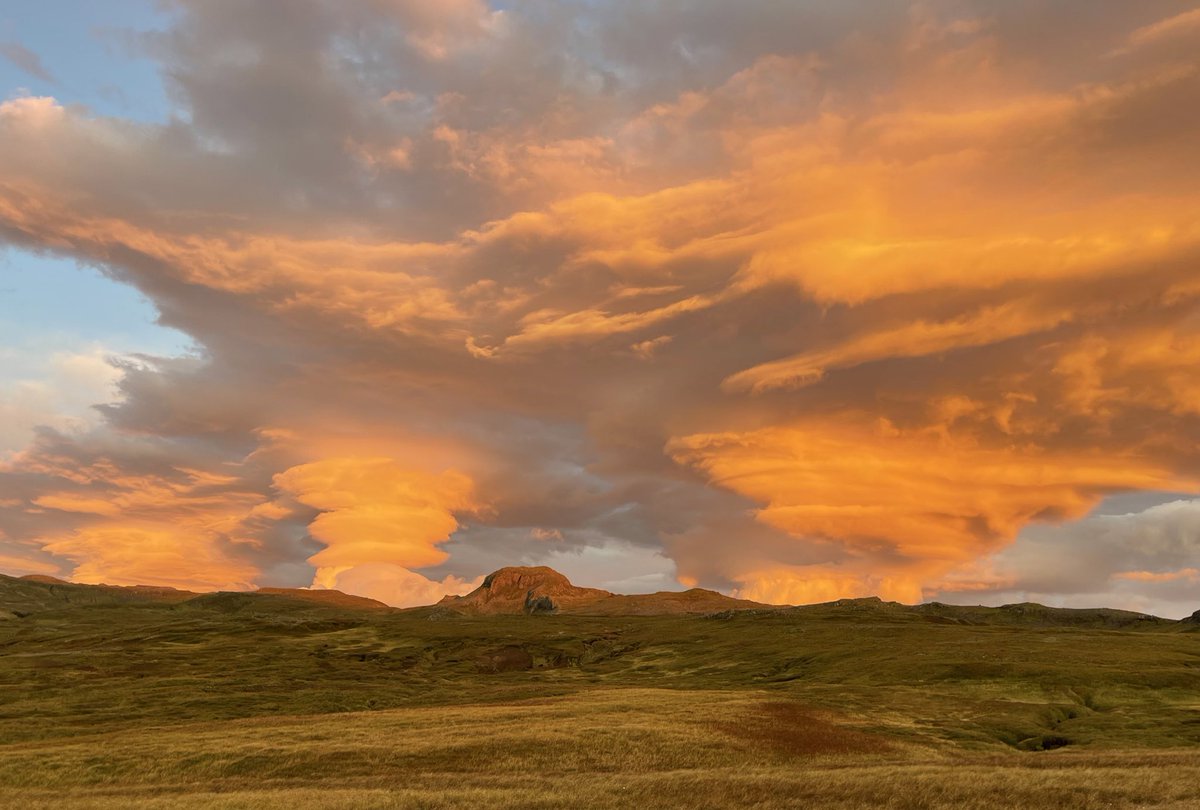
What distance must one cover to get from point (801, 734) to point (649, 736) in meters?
13.9

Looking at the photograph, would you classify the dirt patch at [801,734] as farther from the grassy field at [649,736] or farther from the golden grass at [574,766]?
the grassy field at [649,736]

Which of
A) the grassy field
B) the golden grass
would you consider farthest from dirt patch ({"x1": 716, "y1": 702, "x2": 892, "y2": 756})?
the grassy field

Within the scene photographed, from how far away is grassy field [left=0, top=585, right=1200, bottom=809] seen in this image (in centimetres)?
4659

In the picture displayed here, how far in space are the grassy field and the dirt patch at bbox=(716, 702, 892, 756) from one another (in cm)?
39

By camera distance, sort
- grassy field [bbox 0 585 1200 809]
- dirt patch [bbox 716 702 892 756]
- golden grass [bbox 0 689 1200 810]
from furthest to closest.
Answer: dirt patch [bbox 716 702 892 756] < grassy field [bbox 0 585 1200 809] < golden grass [bbox 0 689 1200 810]

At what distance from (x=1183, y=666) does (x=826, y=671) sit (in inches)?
2019

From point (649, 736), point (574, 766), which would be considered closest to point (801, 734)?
point (649, 736)

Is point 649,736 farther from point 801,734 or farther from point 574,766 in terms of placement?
point 801,734

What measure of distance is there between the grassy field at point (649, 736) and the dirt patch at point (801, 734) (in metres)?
0.39

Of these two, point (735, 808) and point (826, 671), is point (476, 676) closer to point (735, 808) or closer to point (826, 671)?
point (826, 671)

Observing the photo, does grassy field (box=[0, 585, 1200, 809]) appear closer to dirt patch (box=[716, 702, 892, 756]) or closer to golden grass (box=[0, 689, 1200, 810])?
golden grass (box=[0, 689, 1200, 810])

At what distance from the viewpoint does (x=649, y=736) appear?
69125 mm

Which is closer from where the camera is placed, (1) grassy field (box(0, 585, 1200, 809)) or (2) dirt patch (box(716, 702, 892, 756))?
(1) grassy field (box(0, 585, 1200, 809))

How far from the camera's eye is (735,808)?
42.4 metres
